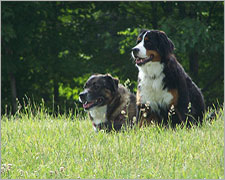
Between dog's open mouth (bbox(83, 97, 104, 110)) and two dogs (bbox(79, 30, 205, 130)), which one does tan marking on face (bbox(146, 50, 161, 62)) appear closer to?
two dogs (bbox(79, 30, 205, 130))

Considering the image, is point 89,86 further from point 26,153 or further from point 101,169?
point 101,169

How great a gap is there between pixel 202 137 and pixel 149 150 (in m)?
0.92

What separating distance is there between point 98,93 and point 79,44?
31.9ft

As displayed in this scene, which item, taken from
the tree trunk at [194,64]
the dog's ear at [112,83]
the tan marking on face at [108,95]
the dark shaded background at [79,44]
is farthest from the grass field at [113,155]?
the tree trunk at [194,64]

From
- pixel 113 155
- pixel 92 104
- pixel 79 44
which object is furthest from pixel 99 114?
pixel 79 44

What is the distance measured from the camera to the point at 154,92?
21.2ft

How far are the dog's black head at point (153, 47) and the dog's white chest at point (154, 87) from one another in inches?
4.2

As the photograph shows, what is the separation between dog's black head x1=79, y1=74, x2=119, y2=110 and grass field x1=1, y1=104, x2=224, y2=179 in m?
0.67

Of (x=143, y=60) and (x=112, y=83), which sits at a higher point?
(x=143, y=60)

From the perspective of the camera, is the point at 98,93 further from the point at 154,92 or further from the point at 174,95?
the point at 174,95

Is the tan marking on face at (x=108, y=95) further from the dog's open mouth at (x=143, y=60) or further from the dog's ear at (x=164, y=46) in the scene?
the dog's ear at (x=164, y=46)

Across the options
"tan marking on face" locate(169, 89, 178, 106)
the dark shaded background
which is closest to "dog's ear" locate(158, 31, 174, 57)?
"tan marking on face" locate(169, 89, 178, 106)

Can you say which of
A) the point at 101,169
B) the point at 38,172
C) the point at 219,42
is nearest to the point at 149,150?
the point at 101,169

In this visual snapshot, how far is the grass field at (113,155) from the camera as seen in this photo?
416 centimetres
